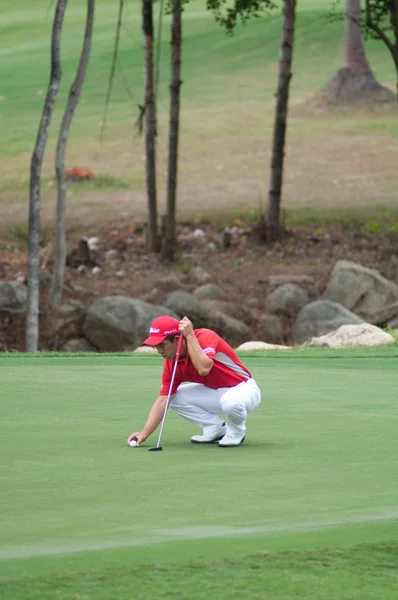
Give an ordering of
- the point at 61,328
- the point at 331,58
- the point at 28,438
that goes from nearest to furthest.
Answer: the point at 28,438, the point at 61,328, the point at 331,58

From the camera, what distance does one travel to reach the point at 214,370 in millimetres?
9000

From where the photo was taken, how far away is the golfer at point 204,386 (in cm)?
855

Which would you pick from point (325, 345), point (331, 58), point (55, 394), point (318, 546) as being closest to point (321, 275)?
point (325, 345)

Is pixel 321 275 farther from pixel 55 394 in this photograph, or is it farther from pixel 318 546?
pixel 318 546

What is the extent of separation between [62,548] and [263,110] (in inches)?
1703

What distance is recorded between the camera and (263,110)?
47875mm

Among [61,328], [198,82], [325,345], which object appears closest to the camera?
[325,345]

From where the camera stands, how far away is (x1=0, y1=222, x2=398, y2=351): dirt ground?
25.4 m

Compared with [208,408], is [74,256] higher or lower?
lower

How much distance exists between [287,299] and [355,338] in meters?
6.70

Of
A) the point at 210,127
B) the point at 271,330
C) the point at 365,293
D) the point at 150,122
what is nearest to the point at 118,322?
the point at 271,330

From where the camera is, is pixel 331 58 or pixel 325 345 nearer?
→ pixel 325 345

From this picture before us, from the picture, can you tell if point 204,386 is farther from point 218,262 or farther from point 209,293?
point 218,262

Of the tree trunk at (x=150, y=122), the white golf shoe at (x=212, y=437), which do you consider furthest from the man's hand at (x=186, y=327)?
the tree trunk at (x=150, y=122)
